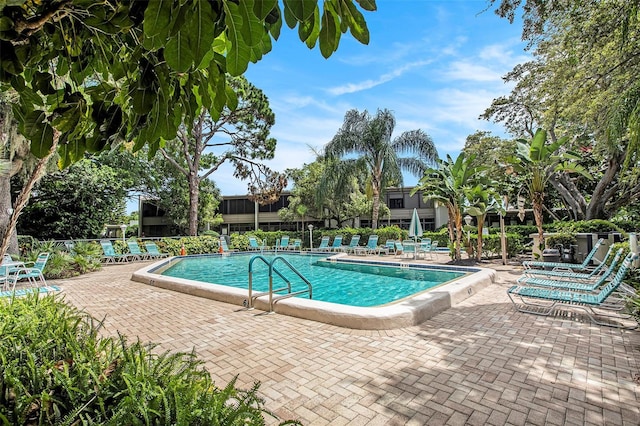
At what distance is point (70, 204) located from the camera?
20391 millimetres

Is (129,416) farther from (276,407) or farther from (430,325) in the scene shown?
(430,325)

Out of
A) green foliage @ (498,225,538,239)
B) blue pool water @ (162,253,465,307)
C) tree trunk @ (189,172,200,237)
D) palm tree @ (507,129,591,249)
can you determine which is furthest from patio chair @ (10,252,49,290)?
green foliage @ (498,225,538,239)

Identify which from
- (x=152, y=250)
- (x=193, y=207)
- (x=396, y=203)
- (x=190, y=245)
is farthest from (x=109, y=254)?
(x=396, y=203)

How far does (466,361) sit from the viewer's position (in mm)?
3621

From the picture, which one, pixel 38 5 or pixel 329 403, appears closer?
pixel 38 5

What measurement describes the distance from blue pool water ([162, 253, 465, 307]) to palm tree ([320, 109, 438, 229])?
7.30 metres

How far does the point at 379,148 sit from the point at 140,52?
1953 centimetres

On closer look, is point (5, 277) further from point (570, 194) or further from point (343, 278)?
point (570, 194)

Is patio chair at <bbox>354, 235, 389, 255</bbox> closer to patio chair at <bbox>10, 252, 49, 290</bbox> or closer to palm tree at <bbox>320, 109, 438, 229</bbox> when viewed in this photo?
palm tree at <bbox>320, 109, 438, 229</bbox>

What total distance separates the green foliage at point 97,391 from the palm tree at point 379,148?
18309 millimetres

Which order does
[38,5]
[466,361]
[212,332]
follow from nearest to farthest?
1. [38,5]
2. [466,361]
3. [212,332]

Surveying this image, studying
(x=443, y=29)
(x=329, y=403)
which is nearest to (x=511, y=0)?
(x=443, y=29)

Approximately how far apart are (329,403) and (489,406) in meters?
1.36

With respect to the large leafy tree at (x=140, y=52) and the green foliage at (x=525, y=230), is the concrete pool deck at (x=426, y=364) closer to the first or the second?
the large leafy tree at (x=140, y=52)
